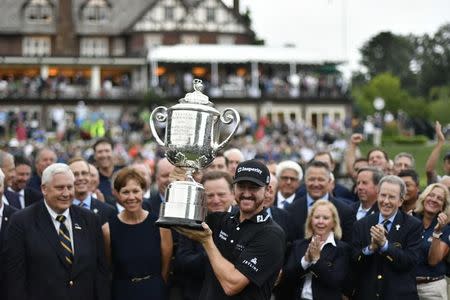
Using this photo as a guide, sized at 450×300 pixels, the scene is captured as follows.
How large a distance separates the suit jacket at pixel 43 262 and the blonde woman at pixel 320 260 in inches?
69.6

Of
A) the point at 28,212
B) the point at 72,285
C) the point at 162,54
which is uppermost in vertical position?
the point at 162,54

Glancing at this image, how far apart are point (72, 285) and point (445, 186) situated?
390 centimetres

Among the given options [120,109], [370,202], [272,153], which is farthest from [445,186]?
[120,109]

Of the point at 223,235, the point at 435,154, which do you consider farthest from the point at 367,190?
the point at 223,235

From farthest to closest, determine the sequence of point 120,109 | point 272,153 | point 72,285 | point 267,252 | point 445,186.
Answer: point 120,109, point 272,153, point 445,186, point 72,285, point 267,252

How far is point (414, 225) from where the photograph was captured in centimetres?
832

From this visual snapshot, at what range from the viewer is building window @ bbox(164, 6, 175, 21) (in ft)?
228

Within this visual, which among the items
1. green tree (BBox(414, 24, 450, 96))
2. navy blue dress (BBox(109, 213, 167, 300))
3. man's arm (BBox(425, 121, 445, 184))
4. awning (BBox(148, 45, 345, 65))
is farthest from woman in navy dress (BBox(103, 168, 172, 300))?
green tree (BBox(414, 24, 450, 96))

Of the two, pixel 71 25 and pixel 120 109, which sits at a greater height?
pixel 71 25

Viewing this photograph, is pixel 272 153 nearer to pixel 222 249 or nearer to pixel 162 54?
pixel 222 249

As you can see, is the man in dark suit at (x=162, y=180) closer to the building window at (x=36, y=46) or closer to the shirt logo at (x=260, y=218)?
the shirt logo at (x=260, y=218)

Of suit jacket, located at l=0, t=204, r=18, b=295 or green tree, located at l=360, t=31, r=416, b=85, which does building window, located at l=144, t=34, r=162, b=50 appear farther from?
suit jacket, located at l=0, t=204, r=18, b=295

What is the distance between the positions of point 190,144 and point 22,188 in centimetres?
550

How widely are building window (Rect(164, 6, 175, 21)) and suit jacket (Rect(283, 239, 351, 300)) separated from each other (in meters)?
62.2
